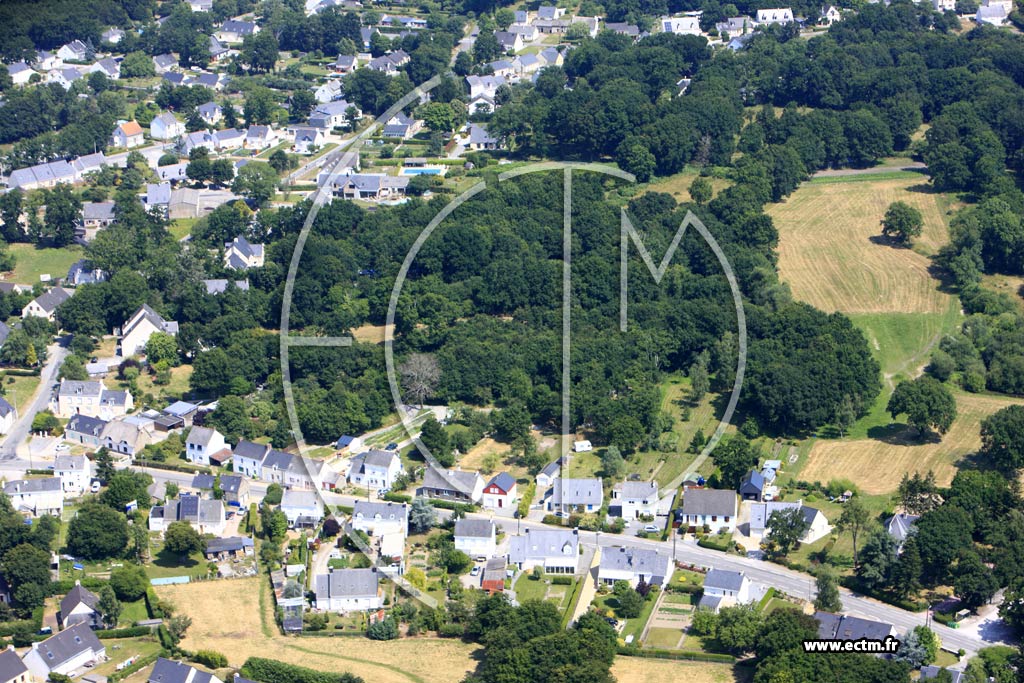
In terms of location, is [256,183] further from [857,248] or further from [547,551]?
[547,551]

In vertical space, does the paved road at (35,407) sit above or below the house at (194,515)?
above

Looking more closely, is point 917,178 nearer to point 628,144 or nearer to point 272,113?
point 628,144

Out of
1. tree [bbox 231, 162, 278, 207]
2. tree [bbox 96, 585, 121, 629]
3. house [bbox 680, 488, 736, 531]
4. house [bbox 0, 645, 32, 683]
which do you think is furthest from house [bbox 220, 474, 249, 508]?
tree [bbox 231, 162, 278, 207]

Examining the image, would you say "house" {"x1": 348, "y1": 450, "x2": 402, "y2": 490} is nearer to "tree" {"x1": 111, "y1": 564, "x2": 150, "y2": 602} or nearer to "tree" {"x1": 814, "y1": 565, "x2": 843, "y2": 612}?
"tree" {"x1": 111, "y1": 564, "x2": 150, "y2": 602}

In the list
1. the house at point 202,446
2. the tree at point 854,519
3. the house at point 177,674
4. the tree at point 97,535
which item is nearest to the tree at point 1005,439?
the tree at point 854,519

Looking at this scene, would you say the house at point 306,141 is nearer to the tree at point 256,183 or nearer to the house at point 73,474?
the tree at point 256,183
